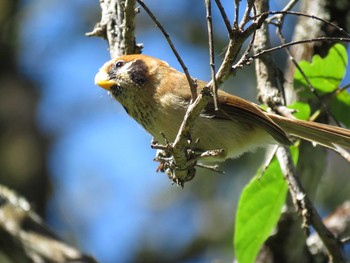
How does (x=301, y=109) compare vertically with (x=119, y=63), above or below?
below

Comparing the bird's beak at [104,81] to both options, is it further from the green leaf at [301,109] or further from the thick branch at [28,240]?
the thick branch at [28,240]

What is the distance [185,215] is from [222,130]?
571cm

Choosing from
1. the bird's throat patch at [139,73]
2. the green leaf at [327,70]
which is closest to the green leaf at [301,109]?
the green leaf at [327,70]

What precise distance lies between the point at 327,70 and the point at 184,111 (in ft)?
3.01

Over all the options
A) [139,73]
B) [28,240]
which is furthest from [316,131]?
[28,240]

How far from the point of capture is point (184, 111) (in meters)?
4.03

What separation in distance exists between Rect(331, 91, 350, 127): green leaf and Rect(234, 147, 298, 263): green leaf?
0.50 meters

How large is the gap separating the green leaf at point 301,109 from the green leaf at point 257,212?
1.22ft

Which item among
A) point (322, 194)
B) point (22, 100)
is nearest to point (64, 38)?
point (22, 100)

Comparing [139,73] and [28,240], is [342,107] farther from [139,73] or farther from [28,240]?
[28,240]

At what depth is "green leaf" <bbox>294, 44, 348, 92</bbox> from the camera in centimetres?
416

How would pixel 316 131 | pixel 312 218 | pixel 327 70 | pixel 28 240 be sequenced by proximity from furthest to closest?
pixel 28 240, pixel 327 70, pixel 316 131, pixel 312 218

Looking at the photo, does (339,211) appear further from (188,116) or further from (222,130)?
(188,116)

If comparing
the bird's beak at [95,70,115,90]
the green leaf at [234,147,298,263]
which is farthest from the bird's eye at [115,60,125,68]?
the green leaf at [234,147,298,263]
